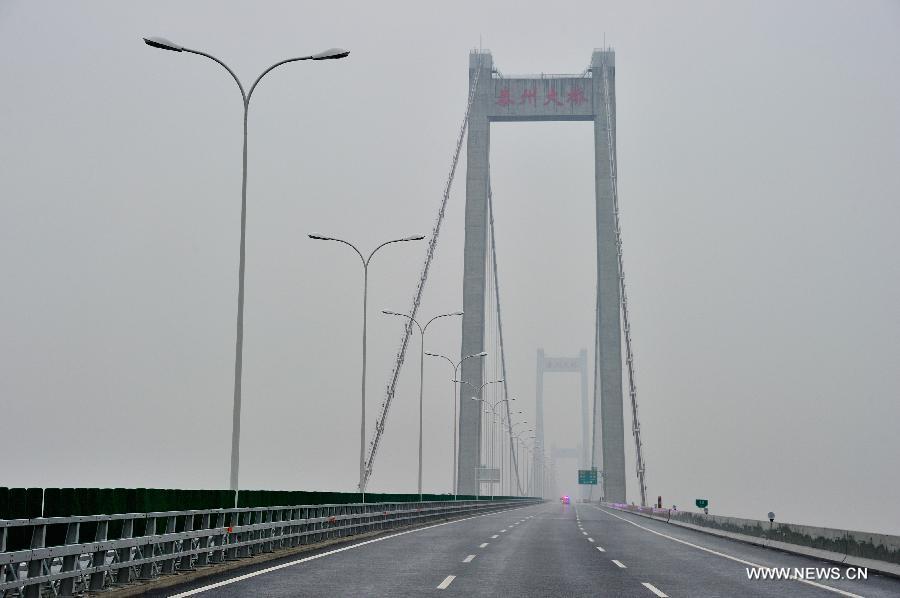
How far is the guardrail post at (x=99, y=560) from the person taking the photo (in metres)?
12.2

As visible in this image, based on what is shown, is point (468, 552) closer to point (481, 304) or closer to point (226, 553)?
point (226, 553)

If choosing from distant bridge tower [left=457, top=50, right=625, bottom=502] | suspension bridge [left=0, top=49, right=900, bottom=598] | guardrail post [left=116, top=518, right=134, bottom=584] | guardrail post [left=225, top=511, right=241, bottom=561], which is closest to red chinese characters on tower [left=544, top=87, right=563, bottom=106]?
distant bridge tower [left=457, top=50, right=625, bottom=502]

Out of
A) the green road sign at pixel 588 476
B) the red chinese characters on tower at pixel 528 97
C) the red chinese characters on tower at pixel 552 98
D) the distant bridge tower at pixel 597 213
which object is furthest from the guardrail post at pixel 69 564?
the green road sign at pixel 588 476

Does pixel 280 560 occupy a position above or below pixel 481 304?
below

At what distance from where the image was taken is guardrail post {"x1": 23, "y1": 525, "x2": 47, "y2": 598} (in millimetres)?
10602

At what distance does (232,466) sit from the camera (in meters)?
19.6

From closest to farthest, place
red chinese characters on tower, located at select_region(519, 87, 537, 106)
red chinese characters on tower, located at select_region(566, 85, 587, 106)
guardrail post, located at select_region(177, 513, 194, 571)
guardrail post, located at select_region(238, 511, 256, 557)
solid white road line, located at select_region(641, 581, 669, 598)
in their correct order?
solid white road line, located at select_region(641, 581, 669, 598) < guardrail post, located at select_region(177, 513, 194, 571) < guardrail post, located at select_region(238, 511, 256, 557) < red chinese characters on tower, located at select_region(519, 87, 537, 106) < red chinese characters on tower, located at select_region(566, 85, 587, 106)

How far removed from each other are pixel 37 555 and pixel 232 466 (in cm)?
922

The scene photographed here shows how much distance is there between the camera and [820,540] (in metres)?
21.5

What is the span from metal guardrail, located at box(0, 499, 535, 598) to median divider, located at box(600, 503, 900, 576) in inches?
434

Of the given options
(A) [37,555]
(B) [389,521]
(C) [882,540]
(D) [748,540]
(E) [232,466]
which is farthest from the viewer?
(B) [389,521]

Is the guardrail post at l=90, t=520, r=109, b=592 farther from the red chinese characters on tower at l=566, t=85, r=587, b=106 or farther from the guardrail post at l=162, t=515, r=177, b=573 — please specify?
the red chinese characters on tower at l=566, t=85, r=587, b=106

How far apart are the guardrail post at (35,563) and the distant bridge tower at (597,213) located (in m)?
65.4

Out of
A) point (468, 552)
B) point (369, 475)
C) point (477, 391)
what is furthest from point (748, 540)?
point (477, 391)
